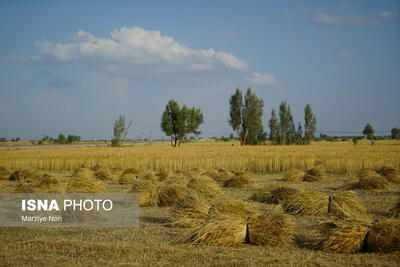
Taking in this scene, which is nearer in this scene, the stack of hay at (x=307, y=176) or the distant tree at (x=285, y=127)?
the stack of hay at (x=307, y=176)

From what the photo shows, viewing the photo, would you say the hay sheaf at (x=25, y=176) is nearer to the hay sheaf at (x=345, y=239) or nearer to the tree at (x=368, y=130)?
the hay sheaf at (x=345, y=239)

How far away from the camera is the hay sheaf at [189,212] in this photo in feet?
25.3

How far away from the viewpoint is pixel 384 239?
5.77 metres

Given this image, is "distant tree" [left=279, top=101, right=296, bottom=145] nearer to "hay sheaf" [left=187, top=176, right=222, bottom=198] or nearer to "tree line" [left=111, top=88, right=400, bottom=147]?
"tree line" [left=111, top=88, right=400, bottom=147]

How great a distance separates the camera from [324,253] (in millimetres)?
5770

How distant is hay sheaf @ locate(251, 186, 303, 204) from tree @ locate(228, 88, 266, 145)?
56341 mm

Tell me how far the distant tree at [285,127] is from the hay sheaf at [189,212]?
6280 centimetres

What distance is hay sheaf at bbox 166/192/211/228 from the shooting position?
7703 millimetres

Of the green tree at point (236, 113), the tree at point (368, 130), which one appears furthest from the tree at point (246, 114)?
the tree at point (368, 130)

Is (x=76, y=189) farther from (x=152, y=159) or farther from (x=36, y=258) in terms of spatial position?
(x=152, y=159)

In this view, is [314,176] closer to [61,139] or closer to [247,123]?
[247,123]

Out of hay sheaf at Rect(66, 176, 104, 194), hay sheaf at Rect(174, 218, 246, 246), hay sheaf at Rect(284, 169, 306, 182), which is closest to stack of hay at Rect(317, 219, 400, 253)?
hay sheaf at Rect(174, 218, 246, 246)

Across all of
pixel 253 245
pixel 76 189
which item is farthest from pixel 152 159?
pixel 253 245

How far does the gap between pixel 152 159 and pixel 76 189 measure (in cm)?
1356
